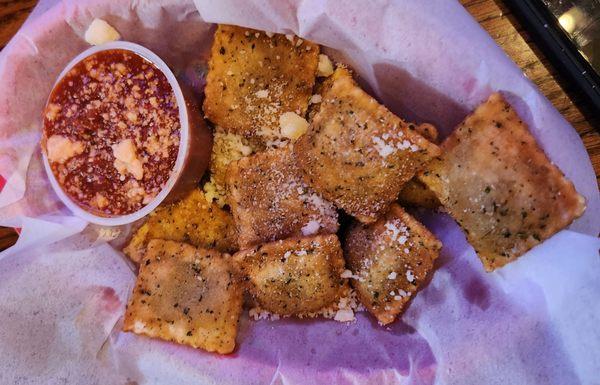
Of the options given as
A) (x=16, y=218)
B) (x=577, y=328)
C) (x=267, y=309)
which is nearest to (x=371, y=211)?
(x=267, y=309)

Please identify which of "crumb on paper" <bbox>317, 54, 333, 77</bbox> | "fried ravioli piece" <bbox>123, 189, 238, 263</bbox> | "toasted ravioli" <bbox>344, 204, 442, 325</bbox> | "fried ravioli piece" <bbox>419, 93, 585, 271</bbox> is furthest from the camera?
"fried ravioli piece" <bbox>123, 189, 238, 263</bbox>

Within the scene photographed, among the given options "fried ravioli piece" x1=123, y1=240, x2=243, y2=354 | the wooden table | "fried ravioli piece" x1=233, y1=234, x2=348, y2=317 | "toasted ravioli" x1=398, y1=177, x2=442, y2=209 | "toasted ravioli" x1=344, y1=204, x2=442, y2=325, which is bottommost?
"fried ravioli piece" x1=123, y1=240, x2=243, y2=354

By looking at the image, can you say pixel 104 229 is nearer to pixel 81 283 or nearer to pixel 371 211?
pixel 81 283

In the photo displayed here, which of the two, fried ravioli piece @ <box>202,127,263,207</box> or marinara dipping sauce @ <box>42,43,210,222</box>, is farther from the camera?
fried ravioli piece @ <box>202,127,263,207</box>

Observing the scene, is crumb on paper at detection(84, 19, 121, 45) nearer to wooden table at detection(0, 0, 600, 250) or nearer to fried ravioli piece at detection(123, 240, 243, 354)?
fried ravioli piece at detection(123, 240, 243, 354)

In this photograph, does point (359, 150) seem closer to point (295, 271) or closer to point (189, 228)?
point (295, 271)

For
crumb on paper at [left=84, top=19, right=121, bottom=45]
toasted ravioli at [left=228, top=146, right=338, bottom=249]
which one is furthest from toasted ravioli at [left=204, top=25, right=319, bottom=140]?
crumb on paper at [left=84, top=19, right=121, bottom=45]

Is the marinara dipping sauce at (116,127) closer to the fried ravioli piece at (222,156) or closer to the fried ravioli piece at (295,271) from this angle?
the fried ravioli piece at (222,156)
